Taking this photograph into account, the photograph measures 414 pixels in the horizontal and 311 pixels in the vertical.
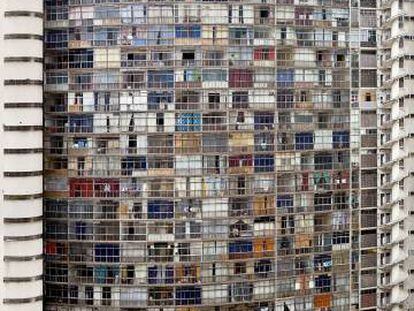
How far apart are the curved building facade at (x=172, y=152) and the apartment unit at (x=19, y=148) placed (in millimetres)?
2425

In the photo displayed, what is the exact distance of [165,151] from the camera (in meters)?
51.3

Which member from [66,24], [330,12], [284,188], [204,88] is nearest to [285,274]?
[284,188]

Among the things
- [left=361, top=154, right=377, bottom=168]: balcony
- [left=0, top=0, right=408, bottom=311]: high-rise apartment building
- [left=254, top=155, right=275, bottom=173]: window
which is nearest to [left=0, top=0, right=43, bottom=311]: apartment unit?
[left=0, top=0, right=408, bottom=311]: high-rise apartment building

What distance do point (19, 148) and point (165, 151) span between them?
29.0 feet

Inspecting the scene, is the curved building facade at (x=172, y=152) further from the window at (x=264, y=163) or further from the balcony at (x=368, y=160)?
the balcony at (x=368, y=160)

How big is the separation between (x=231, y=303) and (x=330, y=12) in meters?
19.8

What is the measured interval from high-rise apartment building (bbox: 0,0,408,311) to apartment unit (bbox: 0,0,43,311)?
3.3 inches

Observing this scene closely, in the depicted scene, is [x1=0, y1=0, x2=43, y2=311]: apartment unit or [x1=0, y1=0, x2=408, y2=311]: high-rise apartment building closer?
[x1=0, y1=0, x2=43, y2=311]: apartment unit

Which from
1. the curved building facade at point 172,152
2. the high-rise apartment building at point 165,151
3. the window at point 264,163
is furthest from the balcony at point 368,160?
the window at point 264,163

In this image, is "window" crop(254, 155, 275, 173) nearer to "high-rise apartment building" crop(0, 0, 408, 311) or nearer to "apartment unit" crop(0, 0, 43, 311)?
"high-rise apartment building" crop(0, 0, 408, 311)

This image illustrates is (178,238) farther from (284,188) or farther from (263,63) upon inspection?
(263,63)

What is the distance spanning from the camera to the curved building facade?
51.3 metres

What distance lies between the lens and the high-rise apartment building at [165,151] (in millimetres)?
49812

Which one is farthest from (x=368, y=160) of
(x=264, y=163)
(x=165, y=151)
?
(x=165, y=151)
